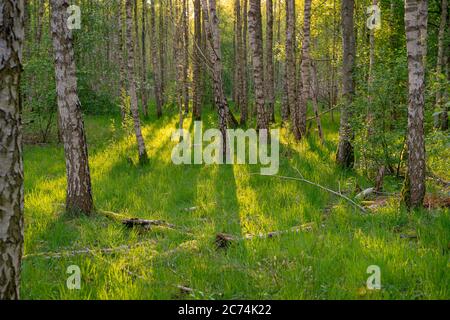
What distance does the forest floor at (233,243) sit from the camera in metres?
4.20

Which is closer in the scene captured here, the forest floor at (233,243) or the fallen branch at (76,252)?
the forest floor at (233,243)

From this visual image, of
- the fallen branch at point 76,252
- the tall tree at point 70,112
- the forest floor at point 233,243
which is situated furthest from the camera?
the tall tree at point 70,112

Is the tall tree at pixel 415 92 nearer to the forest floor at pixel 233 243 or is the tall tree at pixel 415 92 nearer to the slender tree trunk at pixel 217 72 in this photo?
the forest floor at pixel 233 243

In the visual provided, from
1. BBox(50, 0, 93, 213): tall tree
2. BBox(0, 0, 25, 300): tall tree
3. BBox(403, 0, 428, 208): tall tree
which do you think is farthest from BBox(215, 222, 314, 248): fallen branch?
BBox(0, 0, 25, 300): tall tree

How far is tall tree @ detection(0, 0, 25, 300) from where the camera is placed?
9.33 feet

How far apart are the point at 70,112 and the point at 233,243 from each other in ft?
11.5

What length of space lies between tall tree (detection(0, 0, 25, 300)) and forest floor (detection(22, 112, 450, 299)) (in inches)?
50.5

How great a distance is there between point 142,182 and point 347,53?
20.1 feet

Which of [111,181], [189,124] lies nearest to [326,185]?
[111,181]

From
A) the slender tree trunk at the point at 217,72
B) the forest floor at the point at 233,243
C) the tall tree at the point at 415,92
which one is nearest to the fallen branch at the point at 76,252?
the forest floor at the point at 233,243

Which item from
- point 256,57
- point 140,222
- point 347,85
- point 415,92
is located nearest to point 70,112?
point 140,222

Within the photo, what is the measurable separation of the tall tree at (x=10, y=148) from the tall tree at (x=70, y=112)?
3797 millimetres
